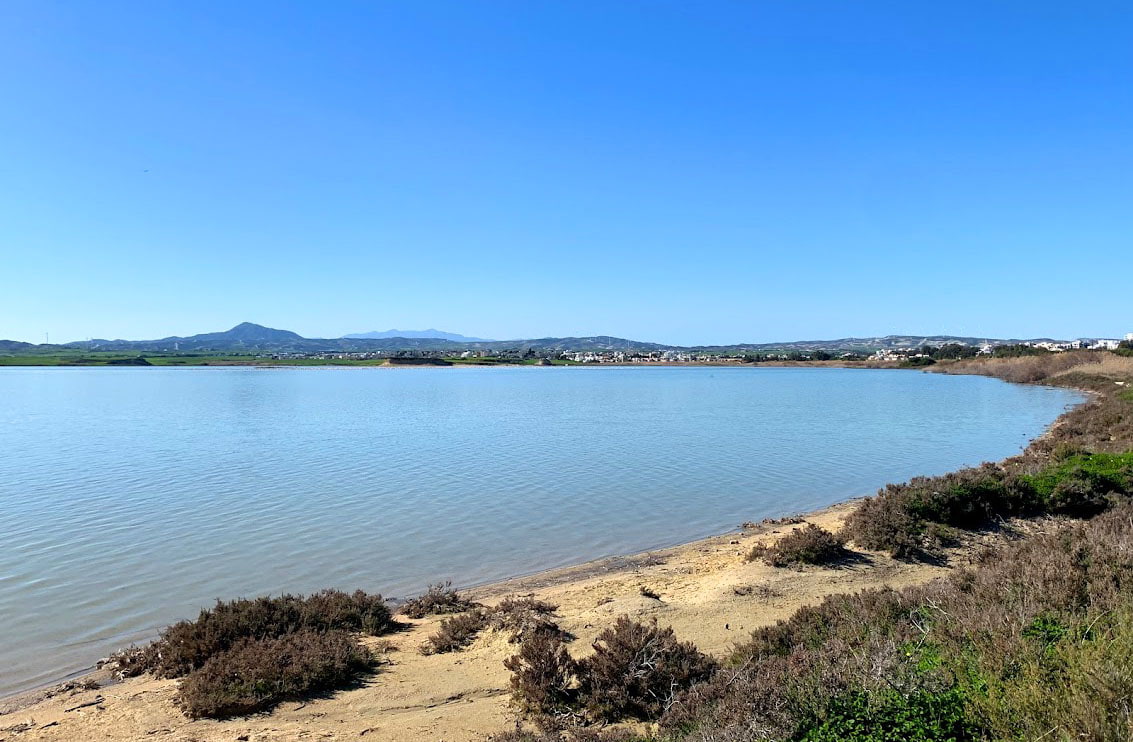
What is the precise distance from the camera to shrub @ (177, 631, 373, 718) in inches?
232

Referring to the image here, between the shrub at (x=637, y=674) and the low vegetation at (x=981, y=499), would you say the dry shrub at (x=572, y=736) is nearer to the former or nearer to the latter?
the shrub at (x=637, y=674)

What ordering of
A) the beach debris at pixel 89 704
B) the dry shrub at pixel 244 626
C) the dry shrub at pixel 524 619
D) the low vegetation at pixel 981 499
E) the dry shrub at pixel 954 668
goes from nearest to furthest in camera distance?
the dry shrub at pixel 954 668 < the beach debris at pixel 89 704 < the dry shrub at pixel 244 626 < the dry shrub at pixel 524 619 < the low vegetation at pixel 981 499

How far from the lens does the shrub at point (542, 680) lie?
5684 millimetres

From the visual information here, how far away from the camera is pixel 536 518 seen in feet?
47.9

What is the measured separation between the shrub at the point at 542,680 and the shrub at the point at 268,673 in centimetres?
176

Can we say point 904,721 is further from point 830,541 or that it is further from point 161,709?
point 830,541

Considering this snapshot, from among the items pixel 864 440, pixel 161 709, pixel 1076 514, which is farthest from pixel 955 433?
pixel 161 709

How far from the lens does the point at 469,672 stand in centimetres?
670

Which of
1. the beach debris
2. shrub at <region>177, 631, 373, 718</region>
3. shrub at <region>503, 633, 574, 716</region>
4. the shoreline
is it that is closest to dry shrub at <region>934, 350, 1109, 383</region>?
the shoreline

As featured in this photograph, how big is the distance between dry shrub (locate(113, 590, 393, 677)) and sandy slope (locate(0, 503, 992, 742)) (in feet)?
0.94

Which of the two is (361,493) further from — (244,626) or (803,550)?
(803,550)

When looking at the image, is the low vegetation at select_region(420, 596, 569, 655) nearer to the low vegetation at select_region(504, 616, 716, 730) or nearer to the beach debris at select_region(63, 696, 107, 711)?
the low vegetation at select_region(504, 616, 716, 730)

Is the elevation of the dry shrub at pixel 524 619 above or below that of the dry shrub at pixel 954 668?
below

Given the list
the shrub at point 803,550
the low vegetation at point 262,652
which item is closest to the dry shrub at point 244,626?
the low vegetation at point 262,652
